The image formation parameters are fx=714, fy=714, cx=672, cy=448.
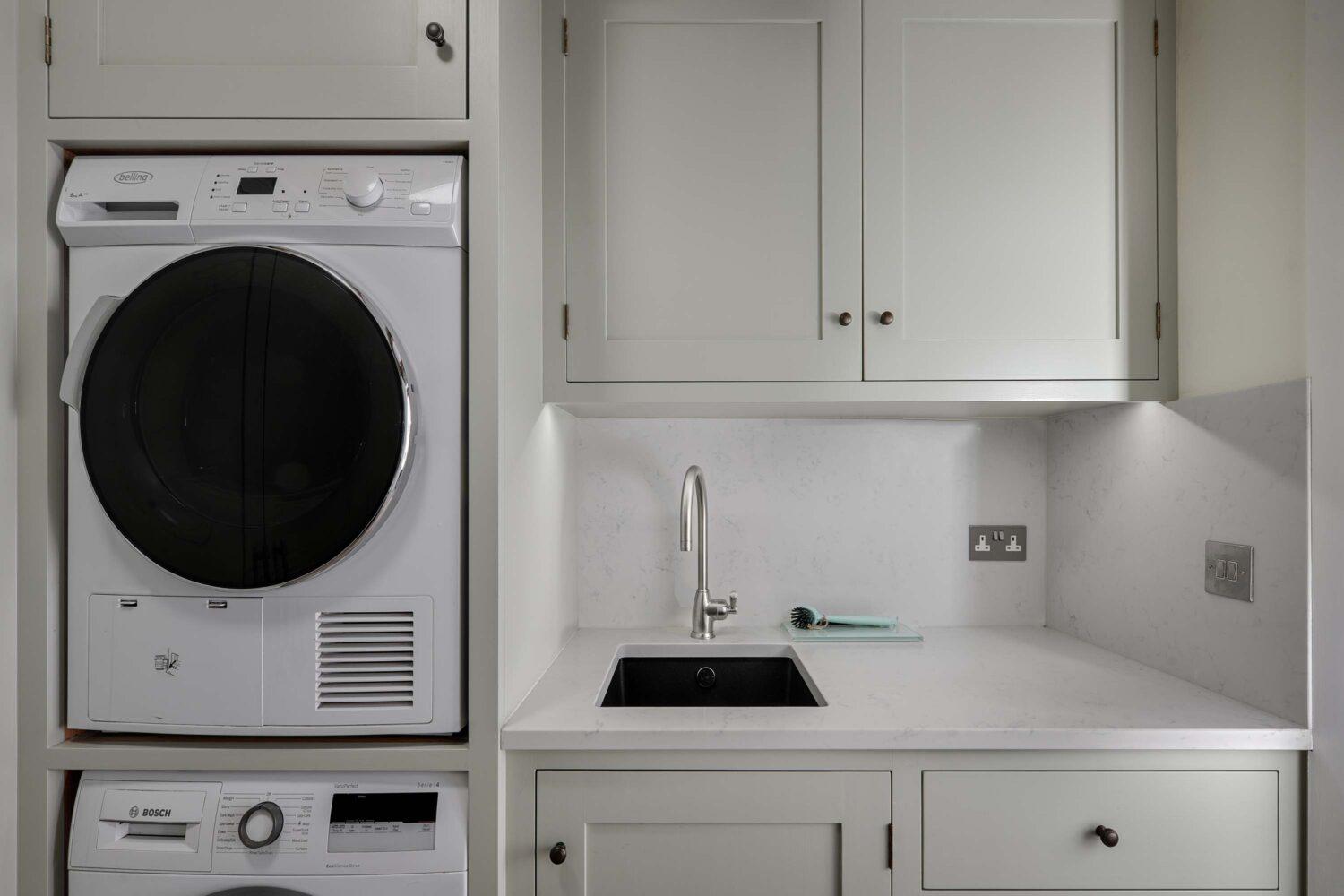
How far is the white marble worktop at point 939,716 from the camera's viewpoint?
1110 mm

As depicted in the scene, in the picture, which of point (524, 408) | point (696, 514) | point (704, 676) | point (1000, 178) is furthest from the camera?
point (696, 514)

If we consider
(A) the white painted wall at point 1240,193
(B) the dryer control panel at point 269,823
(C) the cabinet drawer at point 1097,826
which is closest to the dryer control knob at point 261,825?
(B) the dryer control panel at point 269,823

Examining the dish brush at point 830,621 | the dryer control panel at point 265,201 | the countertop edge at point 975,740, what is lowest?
the countertop edge at point 975,740

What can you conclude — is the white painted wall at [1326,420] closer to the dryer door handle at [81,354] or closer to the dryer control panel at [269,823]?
the dryer control panel at [269,823]

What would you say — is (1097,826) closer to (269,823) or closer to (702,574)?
(702,574)

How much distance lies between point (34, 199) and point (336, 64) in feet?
1.62

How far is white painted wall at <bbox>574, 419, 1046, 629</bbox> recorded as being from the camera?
186cm

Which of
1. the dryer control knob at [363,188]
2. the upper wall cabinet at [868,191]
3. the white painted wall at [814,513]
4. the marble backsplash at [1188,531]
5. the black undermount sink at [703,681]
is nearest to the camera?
the dryer control knob at [363,188]

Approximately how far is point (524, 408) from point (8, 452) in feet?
2.49

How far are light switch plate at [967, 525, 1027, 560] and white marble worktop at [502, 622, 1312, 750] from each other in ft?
1.31

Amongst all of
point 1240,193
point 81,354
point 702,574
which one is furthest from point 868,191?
point 81,354

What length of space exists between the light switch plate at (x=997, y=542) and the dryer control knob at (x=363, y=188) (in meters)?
1.58

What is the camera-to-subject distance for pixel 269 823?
1051mm

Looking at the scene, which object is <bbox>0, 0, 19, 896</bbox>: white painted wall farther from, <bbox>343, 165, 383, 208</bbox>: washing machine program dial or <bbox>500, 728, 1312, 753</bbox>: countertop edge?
<bbox>500, 728, 1312, 753</bbox>: countertop edge
